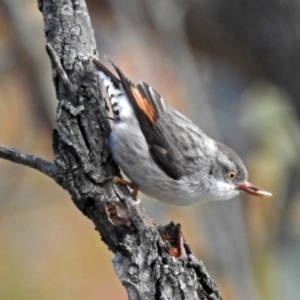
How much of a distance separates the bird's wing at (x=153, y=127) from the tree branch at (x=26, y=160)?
1.07 meters

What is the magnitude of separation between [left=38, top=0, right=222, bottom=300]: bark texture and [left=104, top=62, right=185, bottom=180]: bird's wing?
0.66 m

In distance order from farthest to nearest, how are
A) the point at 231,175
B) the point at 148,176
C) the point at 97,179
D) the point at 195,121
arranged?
the point at 195,121 → the point at 231,175 → the point at 148,176 → the point at 97,179

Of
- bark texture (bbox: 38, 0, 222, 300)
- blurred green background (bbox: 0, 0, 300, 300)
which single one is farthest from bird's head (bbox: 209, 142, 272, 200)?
blurred green background (bbox: 0, 0, 300, 300)

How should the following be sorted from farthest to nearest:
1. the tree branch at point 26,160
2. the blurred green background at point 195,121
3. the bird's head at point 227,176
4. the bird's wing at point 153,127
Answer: the blurred green background at point 195,121, the bird's head at point 227,176, the bird's wing at point 153,127, the tree branch at point 26,160

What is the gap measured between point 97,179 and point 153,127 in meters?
1.18

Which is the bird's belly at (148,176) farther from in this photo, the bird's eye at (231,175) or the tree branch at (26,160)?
the tree branch at (26,160)

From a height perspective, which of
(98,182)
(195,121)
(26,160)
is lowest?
(98,182)

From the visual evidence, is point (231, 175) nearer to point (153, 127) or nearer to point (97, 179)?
point (153, 127)

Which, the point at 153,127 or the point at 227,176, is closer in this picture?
the point at 153,127

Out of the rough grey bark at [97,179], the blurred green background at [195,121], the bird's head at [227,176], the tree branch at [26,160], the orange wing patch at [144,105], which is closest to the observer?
the rough grey bark at [97,179]

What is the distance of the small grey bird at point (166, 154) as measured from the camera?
405 centimetres

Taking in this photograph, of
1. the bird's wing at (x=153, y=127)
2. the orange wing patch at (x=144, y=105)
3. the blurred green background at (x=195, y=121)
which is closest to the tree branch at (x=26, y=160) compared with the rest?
the bird's wing at (x=153, y=127)

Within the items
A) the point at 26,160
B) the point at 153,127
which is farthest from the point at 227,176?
the point at 26,160

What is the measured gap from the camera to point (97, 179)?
3.18m
